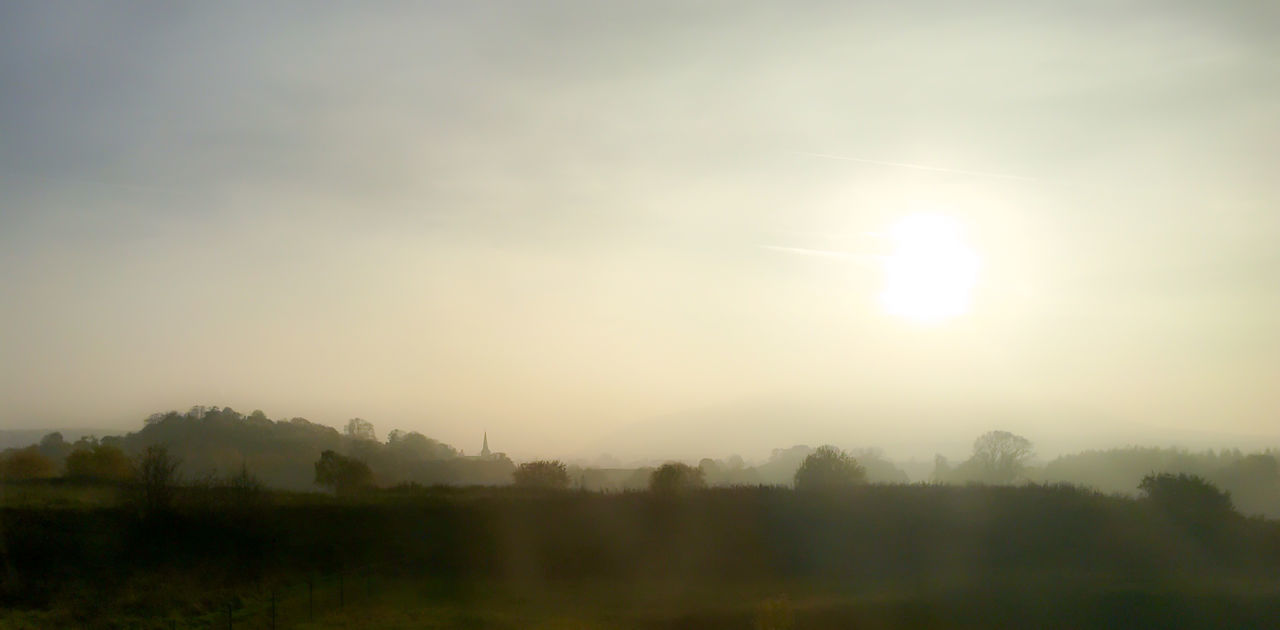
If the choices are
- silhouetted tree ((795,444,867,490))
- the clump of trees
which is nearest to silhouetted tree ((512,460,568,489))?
silhouetted tree ((795,444,867,490))

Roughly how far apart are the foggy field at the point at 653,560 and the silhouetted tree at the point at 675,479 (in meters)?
2.29

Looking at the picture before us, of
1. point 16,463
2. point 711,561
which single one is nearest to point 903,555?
point 711,561

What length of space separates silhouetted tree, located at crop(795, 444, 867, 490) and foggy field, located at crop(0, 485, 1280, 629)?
438cm

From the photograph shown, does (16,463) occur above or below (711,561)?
above

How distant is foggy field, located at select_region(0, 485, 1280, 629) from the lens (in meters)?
25.5

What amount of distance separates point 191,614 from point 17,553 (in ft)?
26.2

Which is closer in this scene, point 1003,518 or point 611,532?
point 611,532

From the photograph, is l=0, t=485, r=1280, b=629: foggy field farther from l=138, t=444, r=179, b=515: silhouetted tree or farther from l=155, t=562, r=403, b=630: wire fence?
l=138, t=444, r=179, b=515: silhouetted tree

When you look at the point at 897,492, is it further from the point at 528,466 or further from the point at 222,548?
the point at 222,548

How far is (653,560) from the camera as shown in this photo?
34438 mm

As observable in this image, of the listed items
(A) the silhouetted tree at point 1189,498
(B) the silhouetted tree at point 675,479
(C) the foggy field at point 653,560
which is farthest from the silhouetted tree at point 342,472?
(A) the silhouetted tree at point 1189,498

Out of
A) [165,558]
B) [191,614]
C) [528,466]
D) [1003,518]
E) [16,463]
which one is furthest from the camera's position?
[528,466]

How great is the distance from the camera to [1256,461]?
A: 52312mm

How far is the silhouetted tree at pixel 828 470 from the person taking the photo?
45969mm
